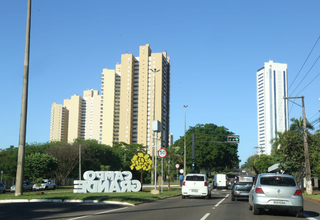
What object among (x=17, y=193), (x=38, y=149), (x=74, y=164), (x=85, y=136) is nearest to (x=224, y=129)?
(x=74, y=164)

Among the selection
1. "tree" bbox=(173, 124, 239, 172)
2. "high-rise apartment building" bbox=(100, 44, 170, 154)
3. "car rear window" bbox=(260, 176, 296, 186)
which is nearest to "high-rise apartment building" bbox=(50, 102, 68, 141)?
"high-rise apartment building" bbox=(100, 44, 170, 154)

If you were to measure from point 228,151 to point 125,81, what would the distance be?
67809 mm

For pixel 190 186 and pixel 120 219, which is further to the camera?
pixel 190 186

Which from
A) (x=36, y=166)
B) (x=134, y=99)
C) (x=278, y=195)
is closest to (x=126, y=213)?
(x=278, y=195)

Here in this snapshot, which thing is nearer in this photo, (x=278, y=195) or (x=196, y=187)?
(x=278, y=195)

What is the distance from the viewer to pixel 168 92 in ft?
499

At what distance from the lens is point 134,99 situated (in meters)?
140

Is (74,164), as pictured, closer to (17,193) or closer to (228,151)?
(228,151)

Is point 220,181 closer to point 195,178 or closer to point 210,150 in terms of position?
point 195,178

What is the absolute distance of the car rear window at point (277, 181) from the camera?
1357cm

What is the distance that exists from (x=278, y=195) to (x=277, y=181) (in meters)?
0.63

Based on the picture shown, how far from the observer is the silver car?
42.9 feet

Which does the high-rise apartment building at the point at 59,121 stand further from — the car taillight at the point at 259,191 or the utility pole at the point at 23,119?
the car taillight at the point at 259,191

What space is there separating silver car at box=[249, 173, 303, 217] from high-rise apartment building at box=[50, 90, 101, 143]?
492ft
